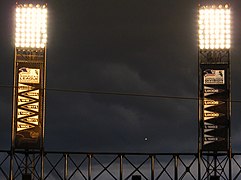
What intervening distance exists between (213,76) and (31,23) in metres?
11.3

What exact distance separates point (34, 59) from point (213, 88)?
34.9 feet

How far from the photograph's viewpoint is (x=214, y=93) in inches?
3713

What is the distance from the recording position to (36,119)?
308 feet

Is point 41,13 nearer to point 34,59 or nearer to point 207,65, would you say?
point 34,59

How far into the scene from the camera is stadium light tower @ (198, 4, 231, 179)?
308 ft

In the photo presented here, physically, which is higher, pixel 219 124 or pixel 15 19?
pixel 15 19

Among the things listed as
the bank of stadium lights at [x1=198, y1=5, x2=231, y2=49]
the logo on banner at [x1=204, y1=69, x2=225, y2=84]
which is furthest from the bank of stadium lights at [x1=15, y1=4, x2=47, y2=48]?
the logo on banner at [x1=204, y1=69, x2=225, y2=84]

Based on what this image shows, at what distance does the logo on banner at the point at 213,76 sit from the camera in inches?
3710

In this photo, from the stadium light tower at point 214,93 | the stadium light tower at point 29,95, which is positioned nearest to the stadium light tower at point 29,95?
the stadium light tower at point 29,95

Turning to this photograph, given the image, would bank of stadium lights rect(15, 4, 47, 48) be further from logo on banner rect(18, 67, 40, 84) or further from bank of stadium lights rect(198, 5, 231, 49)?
bank of stadium lights rect(198, 5, 231, 49)

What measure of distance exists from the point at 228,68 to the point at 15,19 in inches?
514

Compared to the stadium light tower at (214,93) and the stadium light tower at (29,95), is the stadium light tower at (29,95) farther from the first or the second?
the stadium light tower at (214,93)

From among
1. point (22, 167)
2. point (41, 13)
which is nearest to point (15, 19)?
point (41, 13)

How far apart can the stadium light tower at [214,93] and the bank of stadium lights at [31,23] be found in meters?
9.36
